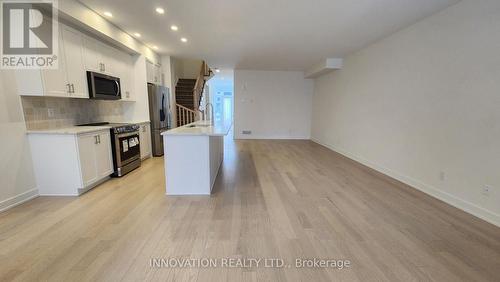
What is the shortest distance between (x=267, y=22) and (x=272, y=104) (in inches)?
174

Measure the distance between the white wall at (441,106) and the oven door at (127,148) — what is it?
191 inches

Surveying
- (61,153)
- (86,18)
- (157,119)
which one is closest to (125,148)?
(61,153)

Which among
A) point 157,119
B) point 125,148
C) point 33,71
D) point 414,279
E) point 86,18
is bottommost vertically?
point 414,279

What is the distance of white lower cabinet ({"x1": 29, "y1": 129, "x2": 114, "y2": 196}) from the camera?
2701mm

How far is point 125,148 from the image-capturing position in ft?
12.2

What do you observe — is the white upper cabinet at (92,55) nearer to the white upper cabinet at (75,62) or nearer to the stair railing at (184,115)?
the white upper cabinet at (75,62)

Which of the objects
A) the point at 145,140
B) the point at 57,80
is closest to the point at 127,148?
the point at 145,140

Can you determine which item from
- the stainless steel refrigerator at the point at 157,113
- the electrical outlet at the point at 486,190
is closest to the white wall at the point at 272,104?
the stainless steel refrigerator at the point at 157,113

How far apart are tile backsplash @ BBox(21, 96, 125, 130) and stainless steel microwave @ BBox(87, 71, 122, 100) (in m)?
0.40

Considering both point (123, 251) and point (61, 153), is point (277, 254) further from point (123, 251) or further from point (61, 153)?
point (61, 153)

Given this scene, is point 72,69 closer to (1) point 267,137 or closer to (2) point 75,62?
(2) point 75,62

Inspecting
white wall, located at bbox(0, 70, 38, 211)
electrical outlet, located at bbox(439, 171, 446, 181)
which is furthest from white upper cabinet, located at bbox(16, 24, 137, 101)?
electrical outlet, located at bbox(439, 171, 446, 181)

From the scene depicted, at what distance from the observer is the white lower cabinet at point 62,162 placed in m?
2.70

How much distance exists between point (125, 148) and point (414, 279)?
4216 millimetres
